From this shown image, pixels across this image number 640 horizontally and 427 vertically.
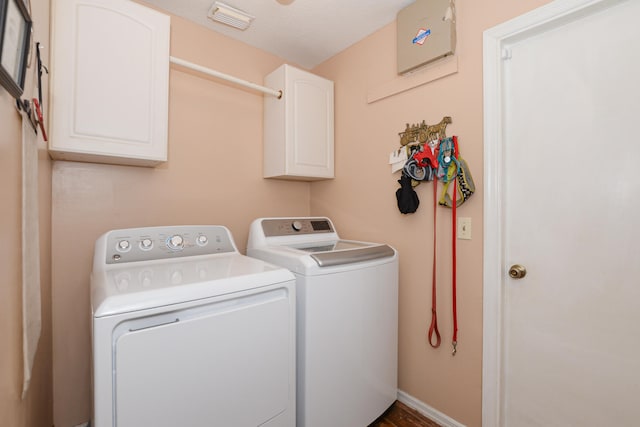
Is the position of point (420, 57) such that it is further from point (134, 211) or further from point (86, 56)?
point (134, 211)

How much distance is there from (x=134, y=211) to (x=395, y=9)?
207cm

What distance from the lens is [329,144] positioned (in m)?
2.41

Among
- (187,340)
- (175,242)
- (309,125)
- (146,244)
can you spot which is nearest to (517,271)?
(187,340)

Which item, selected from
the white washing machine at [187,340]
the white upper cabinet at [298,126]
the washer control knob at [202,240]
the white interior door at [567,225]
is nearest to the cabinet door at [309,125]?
the white upper cabinet at [298,126]

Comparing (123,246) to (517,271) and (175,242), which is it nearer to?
(175,242)

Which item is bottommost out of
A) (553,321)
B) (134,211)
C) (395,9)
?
(553,321)

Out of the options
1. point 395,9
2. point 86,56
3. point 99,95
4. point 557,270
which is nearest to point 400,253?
point 557,270

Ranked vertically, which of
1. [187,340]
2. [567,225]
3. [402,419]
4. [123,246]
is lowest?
[402,419]

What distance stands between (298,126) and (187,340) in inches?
63.9

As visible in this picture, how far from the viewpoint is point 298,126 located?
7.25ft

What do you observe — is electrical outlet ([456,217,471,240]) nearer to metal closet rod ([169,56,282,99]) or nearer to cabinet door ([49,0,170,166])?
metal closet rod ([169,56,282,99])

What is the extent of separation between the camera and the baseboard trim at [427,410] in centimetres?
169

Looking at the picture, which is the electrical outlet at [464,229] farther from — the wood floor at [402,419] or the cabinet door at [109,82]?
the cabinet door at [109,82]

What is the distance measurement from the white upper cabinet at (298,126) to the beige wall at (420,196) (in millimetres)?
128
